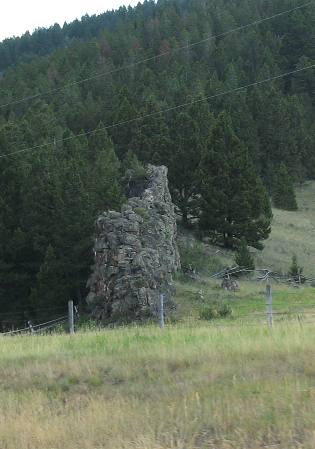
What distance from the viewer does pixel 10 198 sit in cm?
4262

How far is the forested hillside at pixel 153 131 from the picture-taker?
129 ft

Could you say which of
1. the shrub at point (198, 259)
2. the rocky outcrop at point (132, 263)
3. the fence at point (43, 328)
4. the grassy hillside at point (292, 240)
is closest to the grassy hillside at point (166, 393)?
the fence at point (43, 328)

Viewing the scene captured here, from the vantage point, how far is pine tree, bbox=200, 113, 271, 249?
43.1 meters

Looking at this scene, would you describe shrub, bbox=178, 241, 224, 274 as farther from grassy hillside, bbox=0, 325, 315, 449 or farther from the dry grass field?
grassy hillside, bbox=0, 325, 315, 449

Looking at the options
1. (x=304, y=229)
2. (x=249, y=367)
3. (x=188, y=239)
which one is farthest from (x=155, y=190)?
(x=249, y=367)

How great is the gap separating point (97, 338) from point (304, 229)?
42.8 meters

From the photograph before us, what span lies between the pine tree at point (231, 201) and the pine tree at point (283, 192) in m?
15.3

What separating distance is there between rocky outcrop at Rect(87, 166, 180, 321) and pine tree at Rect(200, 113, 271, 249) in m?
7.45

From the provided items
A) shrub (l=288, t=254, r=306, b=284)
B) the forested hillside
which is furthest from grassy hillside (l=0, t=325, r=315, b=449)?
shrub (l=288, t=254, r=306, b=284)

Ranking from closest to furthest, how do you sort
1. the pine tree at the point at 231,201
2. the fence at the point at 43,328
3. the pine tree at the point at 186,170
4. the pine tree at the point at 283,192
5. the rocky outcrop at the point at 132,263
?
the fence at the point at 43,328 → the rocky outcrop at the point at 132,263 → the pine tree at the point at 231,201 → the pine tree at the point at 186,170 → the pine tree at the point at 283,192

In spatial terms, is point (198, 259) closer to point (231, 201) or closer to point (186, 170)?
point (231, 201)

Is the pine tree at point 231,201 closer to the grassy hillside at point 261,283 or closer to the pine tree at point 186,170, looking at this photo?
the grassy hillside at point 261,283

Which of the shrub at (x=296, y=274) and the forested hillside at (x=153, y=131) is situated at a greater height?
the forested hillside at (x=153, y=131)

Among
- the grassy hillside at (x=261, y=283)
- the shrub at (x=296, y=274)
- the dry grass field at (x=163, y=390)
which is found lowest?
the shrub at (x=296, y=274)
